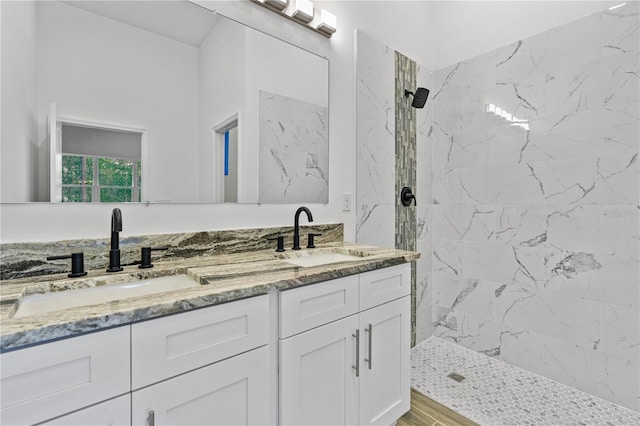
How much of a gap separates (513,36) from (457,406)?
2.43 metres

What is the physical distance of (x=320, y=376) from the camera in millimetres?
1215

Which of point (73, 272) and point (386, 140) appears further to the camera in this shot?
point (386, 140)

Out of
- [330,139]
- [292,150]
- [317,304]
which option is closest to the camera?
[317,304]

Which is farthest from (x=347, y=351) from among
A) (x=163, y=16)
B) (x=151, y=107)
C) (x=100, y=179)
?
(x=163, y=16)

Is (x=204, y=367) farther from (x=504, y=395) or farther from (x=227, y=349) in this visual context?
(x=504, y=395)

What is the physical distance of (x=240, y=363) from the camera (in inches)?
38.1

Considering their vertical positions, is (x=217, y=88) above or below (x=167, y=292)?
above

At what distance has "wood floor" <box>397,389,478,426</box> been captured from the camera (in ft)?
5.42

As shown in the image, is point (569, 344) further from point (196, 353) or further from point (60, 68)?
point (60, 68)

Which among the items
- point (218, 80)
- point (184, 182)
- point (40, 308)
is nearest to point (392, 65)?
point (218, 80)

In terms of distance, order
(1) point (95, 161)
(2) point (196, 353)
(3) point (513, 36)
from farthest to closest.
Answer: (3) point (513, 36)
(1) point (95, 161)
(2) point (196, 353)

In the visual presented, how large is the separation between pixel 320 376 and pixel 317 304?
11.1 inches

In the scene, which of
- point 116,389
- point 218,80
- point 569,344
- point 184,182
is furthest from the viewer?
point 569,344

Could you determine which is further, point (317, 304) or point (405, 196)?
point (405, 196)
